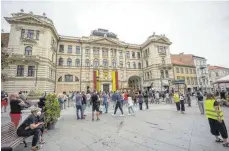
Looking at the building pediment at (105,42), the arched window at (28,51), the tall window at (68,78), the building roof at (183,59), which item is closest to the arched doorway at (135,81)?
the building pediment at (105,42)

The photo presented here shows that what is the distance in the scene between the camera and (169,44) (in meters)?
40.8

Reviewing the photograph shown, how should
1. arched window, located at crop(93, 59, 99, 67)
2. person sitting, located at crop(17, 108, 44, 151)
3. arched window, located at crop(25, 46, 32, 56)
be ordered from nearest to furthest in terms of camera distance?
person sitting, located at crop(17, 108, 44, 151)
arched window, located at crop(25, 46, 32, 56)
arched window, located at crop(93, 59, 99, 67)

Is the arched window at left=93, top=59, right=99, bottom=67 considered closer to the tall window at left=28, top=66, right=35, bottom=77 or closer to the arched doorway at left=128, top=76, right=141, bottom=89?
the arched doorway at left=128, top=76, right=141, bottom=89

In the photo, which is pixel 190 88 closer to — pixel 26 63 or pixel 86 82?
pixel 86 82

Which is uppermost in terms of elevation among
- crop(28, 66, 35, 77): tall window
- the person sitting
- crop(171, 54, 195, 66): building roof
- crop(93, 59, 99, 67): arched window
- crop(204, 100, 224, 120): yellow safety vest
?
crop(171, 54, 195, 66): building roof

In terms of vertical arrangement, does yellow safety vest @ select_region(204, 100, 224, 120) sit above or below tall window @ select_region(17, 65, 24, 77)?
below

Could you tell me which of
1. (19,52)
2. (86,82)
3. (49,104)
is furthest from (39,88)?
(49,104)

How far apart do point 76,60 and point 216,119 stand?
34.9 metres

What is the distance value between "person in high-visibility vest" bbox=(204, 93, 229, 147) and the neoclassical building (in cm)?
2820

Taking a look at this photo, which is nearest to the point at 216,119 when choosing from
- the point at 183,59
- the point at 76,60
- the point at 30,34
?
the point at 30,34

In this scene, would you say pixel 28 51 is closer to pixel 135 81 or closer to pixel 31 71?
pixel 31 71

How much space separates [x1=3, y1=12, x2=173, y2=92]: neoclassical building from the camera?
83.4 ft

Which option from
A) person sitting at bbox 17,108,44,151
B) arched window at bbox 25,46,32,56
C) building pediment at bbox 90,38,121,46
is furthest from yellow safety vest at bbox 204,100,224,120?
building pediment at bbox 90,38,121,46

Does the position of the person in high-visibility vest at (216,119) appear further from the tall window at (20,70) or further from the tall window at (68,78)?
the tall window at (68,78)
